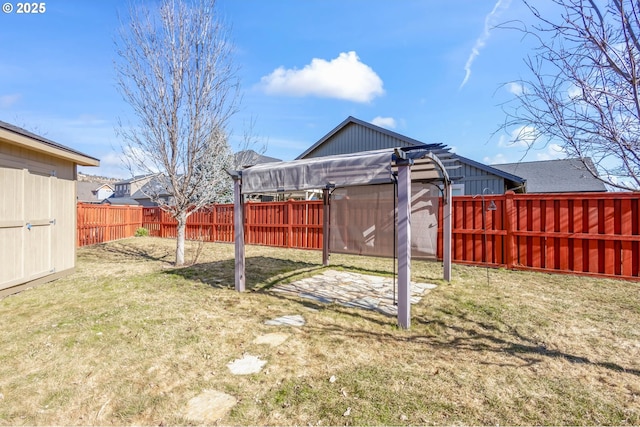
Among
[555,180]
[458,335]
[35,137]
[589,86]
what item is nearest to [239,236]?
[458,335]

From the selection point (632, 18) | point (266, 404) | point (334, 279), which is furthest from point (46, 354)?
point (632, 18)

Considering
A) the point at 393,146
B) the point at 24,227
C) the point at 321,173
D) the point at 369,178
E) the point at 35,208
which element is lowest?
the point at 24,227

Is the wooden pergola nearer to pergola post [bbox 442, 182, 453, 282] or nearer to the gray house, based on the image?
pergola post [bbox 442, 182, 453, 282]

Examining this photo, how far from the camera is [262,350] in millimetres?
2975

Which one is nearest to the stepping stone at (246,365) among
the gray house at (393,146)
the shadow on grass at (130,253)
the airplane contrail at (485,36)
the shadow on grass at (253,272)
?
the shadow on grass at (253,272)

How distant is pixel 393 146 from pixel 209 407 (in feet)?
42.0

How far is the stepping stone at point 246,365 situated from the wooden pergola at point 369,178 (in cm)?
172

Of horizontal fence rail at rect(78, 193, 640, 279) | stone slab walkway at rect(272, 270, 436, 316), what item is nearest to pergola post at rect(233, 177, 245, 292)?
stone slab walkway at rect(272, 270, 436, 316)

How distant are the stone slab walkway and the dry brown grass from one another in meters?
0.29

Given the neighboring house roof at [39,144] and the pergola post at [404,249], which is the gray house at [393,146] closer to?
the pergola post at [404,249]

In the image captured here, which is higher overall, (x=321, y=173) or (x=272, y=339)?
(x=321, y=173)

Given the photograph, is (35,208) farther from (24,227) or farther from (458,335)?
(458,335)

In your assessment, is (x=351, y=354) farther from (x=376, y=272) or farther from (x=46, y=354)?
(x=376, y=272)

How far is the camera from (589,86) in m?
1.83
